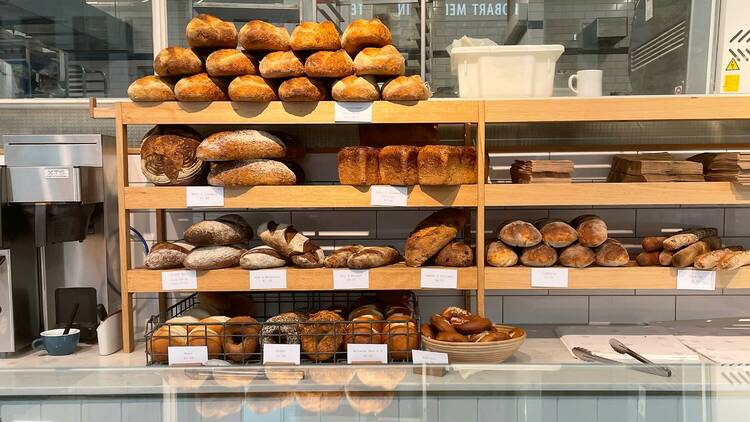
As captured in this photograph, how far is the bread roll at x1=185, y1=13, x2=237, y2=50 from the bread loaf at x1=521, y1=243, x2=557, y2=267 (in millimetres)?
1313

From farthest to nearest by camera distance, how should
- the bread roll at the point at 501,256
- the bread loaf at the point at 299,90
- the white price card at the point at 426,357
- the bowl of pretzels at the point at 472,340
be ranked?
the bread roll at the point at 501,256 < the bread loaf at the point at 299,90 < the bowl of pretzels at the point at 472,340 < the white price card at the point at 426,357

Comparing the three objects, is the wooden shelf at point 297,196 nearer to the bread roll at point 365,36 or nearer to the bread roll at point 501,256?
the bread roll at point 501,256

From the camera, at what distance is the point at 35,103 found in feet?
8.66

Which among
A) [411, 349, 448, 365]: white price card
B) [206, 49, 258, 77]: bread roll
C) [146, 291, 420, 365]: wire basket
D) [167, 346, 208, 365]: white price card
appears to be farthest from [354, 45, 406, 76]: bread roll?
[167, 346, 208, 365]: white price card

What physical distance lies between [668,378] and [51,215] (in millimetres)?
2025

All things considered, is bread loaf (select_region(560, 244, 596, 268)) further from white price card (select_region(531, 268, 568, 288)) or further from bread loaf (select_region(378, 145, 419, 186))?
bread loaf (select_region(378, 145, 419, 186))

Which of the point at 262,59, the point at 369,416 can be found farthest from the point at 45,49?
the point at 369,416

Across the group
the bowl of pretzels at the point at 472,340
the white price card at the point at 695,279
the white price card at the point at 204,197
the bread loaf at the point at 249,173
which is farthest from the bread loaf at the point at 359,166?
the white price card at the point at 695,279

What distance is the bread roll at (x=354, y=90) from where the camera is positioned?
2076mm

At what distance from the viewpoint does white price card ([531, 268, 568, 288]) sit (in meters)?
2.14

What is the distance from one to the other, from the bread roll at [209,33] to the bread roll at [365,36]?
0.41 meters

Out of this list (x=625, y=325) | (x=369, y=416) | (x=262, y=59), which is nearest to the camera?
(x=369, y=416)

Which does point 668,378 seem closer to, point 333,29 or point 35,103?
point 333,29

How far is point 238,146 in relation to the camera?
2.13 metres
